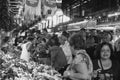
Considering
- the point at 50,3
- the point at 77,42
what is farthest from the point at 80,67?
the point at 50,3

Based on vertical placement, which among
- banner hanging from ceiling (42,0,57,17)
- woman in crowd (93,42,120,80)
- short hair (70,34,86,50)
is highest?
banner hanging from ceiling (42,0,57,17)

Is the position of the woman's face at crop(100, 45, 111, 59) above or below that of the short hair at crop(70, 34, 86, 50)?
below

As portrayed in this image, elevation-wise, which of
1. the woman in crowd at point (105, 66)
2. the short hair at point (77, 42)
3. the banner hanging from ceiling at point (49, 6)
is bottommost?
the woman in crowd at point (105, 66)

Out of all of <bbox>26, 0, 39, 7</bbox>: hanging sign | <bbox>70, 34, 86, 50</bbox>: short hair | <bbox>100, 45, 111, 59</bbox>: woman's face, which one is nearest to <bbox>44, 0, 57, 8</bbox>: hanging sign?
<bbox>26, 0, 39, 7</bbox>: hanging sign

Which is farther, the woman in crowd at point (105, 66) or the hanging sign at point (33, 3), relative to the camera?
the hanging sign at point (33, 3)

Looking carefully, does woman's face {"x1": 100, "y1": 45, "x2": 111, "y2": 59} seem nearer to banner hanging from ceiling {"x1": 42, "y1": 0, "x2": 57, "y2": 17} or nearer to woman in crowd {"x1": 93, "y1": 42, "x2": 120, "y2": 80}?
woman in crowd {"x1": 93, "y1": 42, "x2": 120, "y2": 80}

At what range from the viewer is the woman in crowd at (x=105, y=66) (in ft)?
10.0

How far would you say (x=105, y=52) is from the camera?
3.10 metres

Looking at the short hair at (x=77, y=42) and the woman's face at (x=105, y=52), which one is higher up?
the short hair at (x=77, y=42)

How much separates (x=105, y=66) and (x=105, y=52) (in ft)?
0.50

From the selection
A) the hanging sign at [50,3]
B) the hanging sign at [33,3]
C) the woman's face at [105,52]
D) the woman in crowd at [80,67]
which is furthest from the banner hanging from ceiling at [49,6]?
the woman in crowd at [80,67]

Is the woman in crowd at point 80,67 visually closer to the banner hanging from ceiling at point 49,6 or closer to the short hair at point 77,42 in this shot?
the short hair at point 77,42

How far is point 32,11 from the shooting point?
8703mm

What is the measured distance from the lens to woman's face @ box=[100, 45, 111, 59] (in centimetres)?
310
